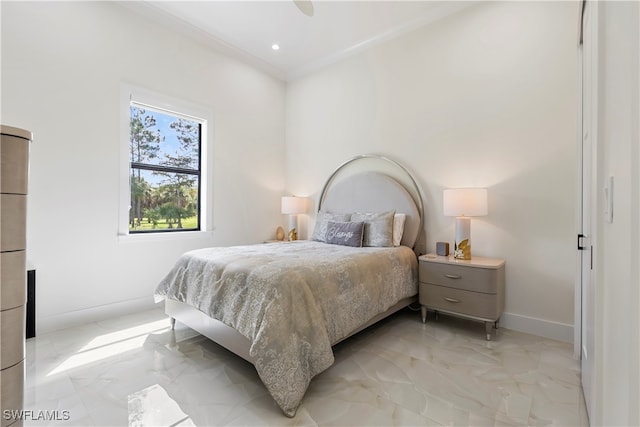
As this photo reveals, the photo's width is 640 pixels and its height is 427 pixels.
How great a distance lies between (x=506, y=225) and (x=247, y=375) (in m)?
2.61

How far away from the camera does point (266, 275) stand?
189 centimetres

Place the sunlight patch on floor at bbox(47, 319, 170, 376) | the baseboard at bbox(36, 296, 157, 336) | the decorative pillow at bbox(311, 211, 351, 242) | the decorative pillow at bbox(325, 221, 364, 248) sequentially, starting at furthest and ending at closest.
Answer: the decorative pillow at bbox(311, 211, 351, 242) → the decorative pillow at bbox(325, 221, 364, 248) → the baseboard at bbox(36, 296, 157, 336) → the sunlight patch on floor at bbox(47, 319, 170, 376)

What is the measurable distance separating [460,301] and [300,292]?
1.60 m

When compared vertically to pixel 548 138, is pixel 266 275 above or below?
below

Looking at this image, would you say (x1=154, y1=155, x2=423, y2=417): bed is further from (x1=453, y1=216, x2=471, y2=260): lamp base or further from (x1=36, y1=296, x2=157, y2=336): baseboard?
(x1=36, y1=296, x2=157, y2=336): baseboard

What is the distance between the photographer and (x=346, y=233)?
10.8ft

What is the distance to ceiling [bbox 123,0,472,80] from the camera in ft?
10.4

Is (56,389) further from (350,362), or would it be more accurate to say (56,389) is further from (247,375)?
(350,362)

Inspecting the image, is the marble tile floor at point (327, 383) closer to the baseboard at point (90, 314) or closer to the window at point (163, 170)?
the baseboard at point (90, 314)

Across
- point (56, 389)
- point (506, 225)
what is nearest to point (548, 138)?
point (506, 225)

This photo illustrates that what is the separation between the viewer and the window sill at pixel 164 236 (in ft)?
10.3

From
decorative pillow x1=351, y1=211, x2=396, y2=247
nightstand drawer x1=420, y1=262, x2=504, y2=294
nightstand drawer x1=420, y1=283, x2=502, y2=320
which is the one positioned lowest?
nightstand drawer x1=420, y1=283, x2=502, y2=320

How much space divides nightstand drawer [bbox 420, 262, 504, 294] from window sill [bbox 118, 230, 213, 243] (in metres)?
2.66

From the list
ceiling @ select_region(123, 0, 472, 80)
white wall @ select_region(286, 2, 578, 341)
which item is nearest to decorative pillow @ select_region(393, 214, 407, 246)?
white wall @ select_region(286, 2, 578, 341)
